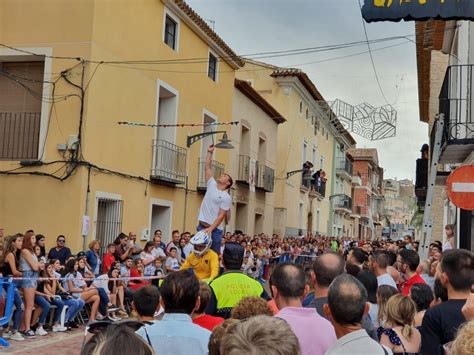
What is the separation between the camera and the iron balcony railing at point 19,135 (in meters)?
14.2

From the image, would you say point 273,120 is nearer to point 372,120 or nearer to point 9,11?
point 372,120

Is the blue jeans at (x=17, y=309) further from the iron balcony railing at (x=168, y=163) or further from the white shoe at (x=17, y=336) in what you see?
the iron balcony railing at (x=168, y=163)

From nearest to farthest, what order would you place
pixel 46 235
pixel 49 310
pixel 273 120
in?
1. pixel 49 310
2. pixel 46 235
3. pixel 273 120

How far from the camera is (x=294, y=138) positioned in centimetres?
3309

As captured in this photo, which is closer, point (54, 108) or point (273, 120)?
point (54, 108)

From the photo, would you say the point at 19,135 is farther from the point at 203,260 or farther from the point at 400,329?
the point at 400,329

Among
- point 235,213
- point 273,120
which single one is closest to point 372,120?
point 235,213

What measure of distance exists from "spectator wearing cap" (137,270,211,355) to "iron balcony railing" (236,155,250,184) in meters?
20.6

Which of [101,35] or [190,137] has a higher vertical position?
[101,35]

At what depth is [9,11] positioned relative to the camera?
14016mm

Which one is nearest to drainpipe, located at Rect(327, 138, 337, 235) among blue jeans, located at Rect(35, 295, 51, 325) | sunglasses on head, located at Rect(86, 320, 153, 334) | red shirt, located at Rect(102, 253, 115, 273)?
red shirt, located at Rect(102, 253, 115, 273)

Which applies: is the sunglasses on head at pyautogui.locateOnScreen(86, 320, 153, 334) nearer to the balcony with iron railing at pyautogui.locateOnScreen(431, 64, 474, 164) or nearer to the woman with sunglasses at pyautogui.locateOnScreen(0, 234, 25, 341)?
the woman with sunglasses at pyautogui.locateOnScreen(0, 234, 25, 341)

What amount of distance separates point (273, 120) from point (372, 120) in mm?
14903

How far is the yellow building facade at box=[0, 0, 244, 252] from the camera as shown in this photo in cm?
1341
